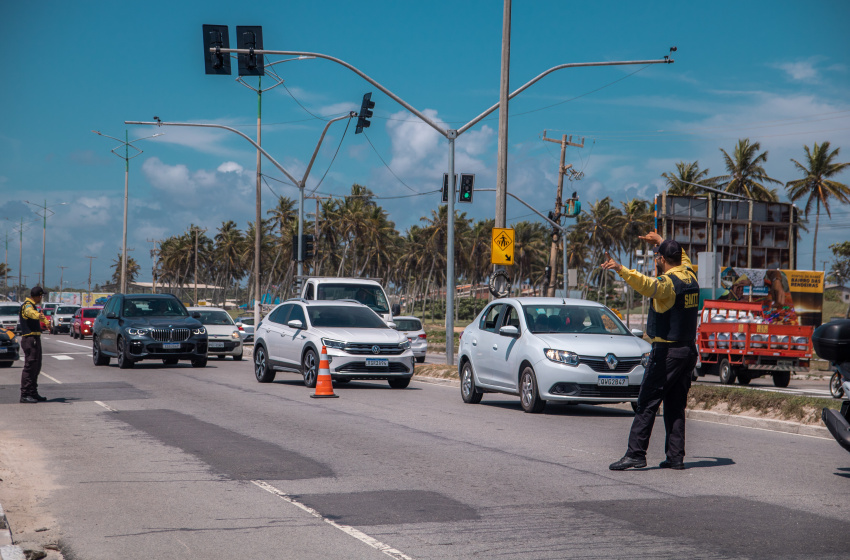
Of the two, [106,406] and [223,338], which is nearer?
[106,406]

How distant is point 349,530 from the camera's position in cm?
604

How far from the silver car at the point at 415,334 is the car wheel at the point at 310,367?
1077 cm

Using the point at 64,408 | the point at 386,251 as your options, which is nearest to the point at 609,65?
the point at 64,408

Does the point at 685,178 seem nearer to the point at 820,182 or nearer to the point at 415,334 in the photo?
the point at 820,182

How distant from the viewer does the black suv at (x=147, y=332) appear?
22984 millimetres

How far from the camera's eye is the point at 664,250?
8.30 meters

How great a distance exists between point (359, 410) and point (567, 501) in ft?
23.5

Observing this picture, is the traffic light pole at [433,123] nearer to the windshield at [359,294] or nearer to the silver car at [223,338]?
the windshield at [359,294]

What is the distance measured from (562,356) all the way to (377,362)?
217 inches

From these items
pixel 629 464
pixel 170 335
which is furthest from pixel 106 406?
pixel 170 335

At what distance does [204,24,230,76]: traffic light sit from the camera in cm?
1875

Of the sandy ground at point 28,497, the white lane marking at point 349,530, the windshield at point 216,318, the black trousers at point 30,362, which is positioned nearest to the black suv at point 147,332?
the windshield at point 216,318

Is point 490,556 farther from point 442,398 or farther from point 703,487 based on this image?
point 442,398

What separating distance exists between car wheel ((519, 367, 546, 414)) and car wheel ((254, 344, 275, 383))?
7.43m
